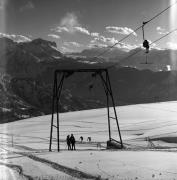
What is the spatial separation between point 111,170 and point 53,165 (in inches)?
207

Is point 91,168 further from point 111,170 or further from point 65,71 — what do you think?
point 65,71

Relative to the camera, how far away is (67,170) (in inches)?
838

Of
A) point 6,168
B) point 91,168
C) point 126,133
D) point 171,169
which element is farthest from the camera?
point 126,133

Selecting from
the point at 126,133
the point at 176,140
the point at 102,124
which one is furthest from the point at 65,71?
the point at 102,124

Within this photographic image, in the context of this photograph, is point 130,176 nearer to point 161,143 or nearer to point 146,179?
point 146,179

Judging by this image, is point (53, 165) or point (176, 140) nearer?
point (53, 165)

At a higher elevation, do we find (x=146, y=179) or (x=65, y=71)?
(x=65, y=71)

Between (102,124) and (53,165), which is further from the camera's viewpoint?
(102,124)

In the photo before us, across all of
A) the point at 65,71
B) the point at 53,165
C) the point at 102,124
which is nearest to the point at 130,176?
the point at 53,165

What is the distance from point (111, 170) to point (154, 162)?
11.2ft

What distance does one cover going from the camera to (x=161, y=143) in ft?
191

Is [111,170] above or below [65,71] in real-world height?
below

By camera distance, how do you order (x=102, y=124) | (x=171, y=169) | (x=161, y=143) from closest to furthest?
(x=171, y=169) < (x=161, y=143) < (x=102, y=124)

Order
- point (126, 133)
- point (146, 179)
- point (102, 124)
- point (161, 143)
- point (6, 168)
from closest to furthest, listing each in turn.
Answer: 1. point (146, 179)
2. point (6, 168)
3. point (161, 143)
4. point (126, 133)
5. point (102, 124)
